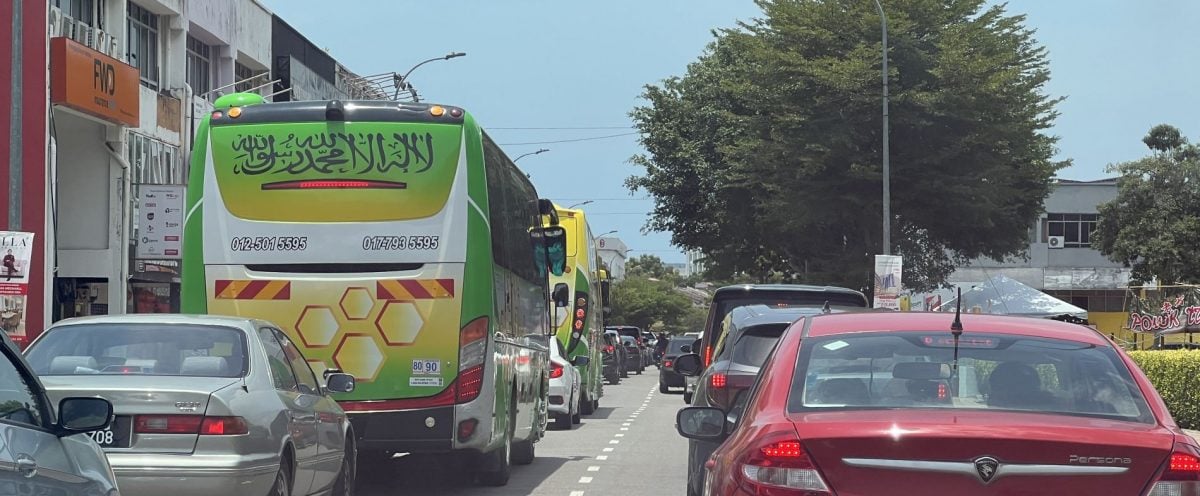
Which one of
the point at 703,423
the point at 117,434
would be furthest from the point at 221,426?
the point at 703,423

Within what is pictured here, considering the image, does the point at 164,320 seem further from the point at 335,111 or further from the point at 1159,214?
the point at 1159,214

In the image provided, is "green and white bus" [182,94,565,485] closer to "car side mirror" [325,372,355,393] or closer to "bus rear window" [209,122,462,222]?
"bus rear window" [209,122,462,222]

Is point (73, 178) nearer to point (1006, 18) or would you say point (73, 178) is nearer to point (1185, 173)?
point (1006, 18)

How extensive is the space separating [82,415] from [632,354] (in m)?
54.1

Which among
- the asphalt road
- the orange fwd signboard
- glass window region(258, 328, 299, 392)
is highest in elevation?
the orange fwd signboard

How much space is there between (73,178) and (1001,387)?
2770 centimetres

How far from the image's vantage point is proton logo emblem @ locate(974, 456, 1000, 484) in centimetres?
494

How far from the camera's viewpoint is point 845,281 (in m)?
42.5

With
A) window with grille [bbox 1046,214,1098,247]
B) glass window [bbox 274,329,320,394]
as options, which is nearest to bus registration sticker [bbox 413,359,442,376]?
glass window [bbox 274,329,320,394]

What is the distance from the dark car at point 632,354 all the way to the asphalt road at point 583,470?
34012mm

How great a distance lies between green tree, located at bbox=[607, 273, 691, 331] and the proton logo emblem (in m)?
107

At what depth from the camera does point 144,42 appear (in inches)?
1312

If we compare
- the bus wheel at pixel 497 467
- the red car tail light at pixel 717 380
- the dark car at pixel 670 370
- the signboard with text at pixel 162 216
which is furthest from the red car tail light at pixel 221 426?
the dark car at pixel 670 370

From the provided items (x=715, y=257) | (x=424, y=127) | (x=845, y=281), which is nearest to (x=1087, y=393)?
(x=424, y=127)
